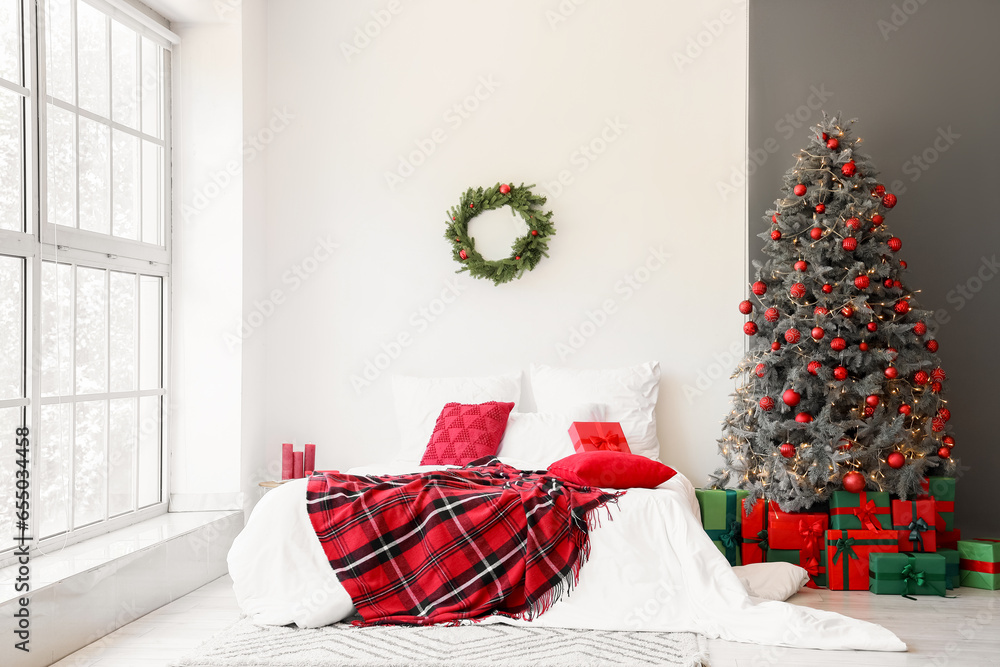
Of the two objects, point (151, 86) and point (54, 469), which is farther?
point (151, 86)

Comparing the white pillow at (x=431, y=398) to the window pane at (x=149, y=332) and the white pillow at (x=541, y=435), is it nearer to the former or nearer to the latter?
the white pillow at (x=541, y=435)

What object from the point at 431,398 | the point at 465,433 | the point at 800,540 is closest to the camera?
the point at 800,540

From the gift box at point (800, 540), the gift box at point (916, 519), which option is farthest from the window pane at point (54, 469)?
the gift box at point (916, 519)

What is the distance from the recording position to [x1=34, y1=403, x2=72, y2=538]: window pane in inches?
119

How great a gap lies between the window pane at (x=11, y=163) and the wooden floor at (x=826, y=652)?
5.06ft

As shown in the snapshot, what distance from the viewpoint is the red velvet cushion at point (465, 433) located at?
12.1 ft

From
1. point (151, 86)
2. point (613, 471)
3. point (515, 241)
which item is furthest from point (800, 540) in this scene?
point (151, 86)

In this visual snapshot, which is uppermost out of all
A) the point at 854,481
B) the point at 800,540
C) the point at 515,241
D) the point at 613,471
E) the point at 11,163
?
the point at 11,163

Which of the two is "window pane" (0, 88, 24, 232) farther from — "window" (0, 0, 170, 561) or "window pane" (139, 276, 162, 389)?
"window pane" (139, 276, 162, 389)

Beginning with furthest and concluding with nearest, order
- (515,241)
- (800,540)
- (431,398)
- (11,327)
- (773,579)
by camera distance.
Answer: (515,241), (431,398), (800,540), (773,579), (11,327)

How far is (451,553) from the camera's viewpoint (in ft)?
8.98

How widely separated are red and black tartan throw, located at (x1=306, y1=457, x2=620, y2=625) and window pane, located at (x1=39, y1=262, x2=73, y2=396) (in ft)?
3.94

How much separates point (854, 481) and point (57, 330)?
3322 millimetres

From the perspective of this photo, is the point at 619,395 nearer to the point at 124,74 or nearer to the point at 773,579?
the point at 773,579
